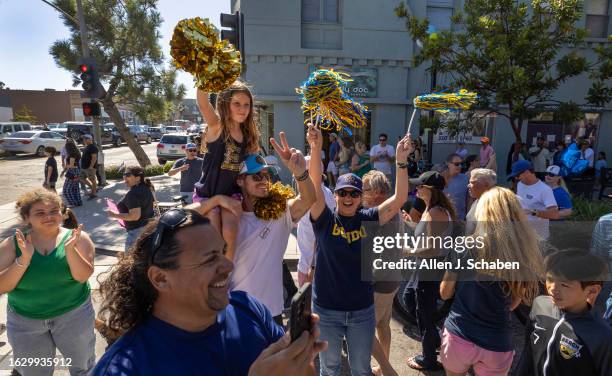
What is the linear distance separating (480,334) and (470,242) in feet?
1.91

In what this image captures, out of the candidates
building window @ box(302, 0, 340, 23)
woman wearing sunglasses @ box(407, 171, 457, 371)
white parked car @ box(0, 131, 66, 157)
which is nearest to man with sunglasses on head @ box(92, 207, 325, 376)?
woman wearing sunglasses @ box(407, 171, 457, 371)

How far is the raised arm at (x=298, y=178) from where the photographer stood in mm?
2459

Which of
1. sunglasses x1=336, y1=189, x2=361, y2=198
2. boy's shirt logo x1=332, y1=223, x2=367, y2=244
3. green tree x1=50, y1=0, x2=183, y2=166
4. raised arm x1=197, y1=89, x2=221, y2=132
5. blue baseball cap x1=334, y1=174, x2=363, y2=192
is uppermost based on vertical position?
green tree x1=50, y1=0, x2=183, y2=166

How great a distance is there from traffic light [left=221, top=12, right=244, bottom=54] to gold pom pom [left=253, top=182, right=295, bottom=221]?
2742 mm

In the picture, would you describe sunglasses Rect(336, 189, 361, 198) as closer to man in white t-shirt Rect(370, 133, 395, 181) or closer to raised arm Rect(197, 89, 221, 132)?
raised arm Rect(197, 89, 221, 132)

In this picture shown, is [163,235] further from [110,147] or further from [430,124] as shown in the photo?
[110,147]

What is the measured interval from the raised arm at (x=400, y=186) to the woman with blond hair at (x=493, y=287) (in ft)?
1.88

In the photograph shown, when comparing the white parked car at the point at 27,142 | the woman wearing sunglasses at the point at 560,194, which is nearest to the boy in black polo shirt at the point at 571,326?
the woman wearing sunglasses at the point at 560,194

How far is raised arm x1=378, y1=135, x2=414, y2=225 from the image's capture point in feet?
9.35

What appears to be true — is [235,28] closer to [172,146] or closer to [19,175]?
[172,146]

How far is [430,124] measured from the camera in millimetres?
7570

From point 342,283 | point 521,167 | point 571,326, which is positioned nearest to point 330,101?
point 342,283

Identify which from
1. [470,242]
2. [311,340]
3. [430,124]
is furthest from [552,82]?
[311,340]

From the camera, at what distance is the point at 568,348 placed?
6.45 feet
